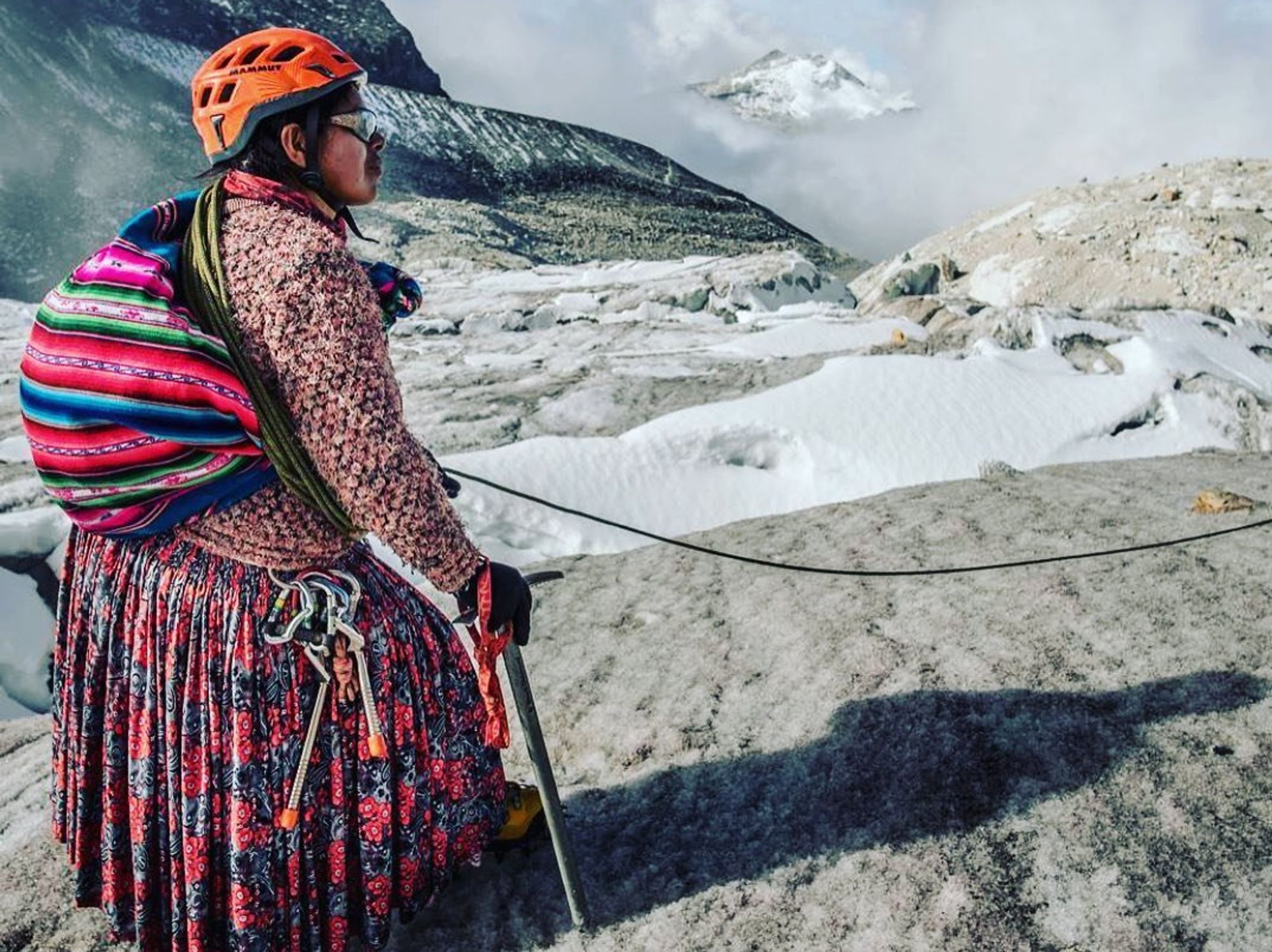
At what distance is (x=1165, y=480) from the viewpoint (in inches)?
163

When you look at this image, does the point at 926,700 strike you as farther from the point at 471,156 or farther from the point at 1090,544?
the point at 471,156

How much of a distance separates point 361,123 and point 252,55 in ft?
0.64

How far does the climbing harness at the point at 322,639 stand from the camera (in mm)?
1484

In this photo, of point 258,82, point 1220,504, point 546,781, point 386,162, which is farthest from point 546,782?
point 386,162

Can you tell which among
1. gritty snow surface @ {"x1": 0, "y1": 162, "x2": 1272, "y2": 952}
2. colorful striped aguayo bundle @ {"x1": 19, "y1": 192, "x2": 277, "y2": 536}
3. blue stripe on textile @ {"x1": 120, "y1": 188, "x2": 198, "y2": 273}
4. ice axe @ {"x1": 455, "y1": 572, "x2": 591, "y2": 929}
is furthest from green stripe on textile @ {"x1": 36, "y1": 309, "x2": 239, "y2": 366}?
gritty snow surface @ {"x1": 0, "y1": 162, "x2": 1272, "y2": 952}

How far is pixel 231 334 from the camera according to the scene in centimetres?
133

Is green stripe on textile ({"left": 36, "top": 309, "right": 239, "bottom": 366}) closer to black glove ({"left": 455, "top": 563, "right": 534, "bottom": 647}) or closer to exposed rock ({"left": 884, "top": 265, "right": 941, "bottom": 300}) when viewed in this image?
black glove ({"left": 455, "top": 563, "right": 534, "bottom": 647})

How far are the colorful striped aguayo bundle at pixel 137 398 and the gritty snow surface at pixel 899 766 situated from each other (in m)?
0.95

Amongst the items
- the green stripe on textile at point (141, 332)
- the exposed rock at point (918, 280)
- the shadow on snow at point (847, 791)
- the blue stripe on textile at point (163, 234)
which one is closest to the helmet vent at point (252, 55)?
the blue stripe on textile at point (163, 234)

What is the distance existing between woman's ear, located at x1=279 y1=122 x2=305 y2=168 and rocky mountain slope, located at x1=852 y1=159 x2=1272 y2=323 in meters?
11.2

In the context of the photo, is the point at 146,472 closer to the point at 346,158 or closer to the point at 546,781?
the point at 346,158

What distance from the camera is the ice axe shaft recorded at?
166cm

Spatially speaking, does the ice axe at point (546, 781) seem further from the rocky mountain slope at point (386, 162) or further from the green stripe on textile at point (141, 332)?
the rocky mountain slope at point (386, 162)

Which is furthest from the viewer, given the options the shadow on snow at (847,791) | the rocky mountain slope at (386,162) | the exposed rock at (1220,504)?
the rocky mountain slope at (386,162)
